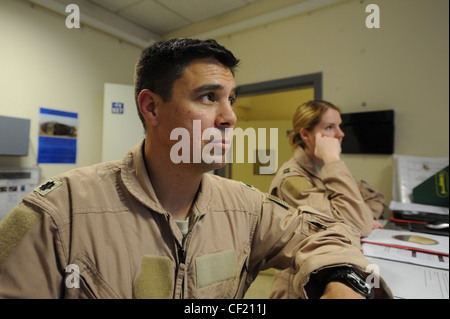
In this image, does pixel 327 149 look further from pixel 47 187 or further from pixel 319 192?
pixel 47 187

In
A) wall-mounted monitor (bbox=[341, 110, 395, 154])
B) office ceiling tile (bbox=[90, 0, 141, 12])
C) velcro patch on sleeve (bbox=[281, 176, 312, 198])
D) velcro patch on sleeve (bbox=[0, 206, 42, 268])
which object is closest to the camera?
velcro patch on sleeve (bbox=[0, 206, 42, 268])

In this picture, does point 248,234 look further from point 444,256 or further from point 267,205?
point 444,256

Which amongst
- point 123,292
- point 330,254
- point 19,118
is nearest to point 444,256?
point 330,254

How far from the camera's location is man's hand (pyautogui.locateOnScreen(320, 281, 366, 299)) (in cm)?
51

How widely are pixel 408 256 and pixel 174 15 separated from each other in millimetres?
1332

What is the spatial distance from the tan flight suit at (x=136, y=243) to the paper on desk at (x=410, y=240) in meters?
0.35

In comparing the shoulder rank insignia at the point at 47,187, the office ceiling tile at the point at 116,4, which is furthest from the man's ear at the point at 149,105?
the office ceiling tile at the point at 116,4

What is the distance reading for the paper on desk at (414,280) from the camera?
0.63 meters

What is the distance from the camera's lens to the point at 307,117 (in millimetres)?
1300

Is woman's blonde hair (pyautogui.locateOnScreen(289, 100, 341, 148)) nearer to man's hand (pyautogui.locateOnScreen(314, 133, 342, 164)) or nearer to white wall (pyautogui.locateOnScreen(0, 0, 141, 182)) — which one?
man's hand (pyautogui.locateOnScreen(314, 133, 342, 164))

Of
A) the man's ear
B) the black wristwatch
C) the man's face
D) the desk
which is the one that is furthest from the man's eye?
the desk

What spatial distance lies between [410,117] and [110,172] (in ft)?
6.18
